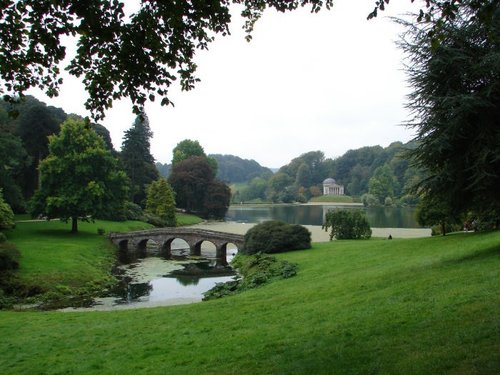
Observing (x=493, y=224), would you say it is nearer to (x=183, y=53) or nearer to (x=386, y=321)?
(x=386, y=321)

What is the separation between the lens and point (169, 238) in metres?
43.6

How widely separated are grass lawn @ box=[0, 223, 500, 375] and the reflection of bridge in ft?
77.8

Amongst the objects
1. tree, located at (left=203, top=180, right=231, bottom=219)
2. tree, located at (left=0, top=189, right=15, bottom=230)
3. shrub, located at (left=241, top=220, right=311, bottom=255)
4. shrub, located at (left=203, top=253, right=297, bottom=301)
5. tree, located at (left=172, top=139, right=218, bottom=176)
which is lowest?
shrub, located at (left=203, top=253, right=297, bottom=301)

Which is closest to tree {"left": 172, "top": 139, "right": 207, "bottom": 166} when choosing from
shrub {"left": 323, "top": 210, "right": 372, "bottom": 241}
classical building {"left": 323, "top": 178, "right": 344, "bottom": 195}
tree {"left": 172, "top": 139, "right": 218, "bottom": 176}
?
tree {"left": 172, "top": 139, "right": 218, "bottom": 176}

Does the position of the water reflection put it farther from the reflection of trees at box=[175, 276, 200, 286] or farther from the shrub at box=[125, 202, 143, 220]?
the shrub at box=[125, 202, 143, 220]

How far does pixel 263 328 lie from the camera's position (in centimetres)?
1112

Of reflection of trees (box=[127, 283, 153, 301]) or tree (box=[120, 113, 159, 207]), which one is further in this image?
tree (box=[120, 113, 159, 207])

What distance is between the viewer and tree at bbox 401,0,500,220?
14339 mm

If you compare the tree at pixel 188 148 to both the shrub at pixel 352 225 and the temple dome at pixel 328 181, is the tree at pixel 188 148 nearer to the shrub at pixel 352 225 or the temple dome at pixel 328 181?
the shrub at pixel 352 225

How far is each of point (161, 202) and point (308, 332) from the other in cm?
5402

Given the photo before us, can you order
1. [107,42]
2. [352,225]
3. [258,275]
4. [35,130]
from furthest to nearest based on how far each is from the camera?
1. [35,130]
2. [352,225]
3. [258,275]
4. [107,42]

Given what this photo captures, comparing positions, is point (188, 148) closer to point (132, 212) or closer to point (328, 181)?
point (132, 212)

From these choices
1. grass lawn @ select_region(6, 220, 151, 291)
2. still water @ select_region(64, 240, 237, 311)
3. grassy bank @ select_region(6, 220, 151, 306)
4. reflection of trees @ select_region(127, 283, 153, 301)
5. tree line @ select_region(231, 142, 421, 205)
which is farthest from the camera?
tree line @ select_region(231, 142, 421, 205)

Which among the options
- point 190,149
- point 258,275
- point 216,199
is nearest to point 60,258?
point 258,275
